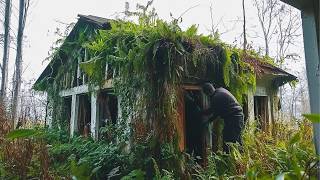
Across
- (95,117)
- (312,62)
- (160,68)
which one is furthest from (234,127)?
(312,62)

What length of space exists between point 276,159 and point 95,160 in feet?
12.7

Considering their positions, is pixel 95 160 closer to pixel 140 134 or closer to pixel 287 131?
pixel 140 134

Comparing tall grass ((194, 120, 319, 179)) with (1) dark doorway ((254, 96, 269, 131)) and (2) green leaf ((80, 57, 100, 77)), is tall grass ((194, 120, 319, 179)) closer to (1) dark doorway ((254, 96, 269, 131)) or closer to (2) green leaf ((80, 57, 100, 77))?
(1) dark doorway ((254, 96, 269, 131))

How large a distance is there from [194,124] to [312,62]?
24.0 ft

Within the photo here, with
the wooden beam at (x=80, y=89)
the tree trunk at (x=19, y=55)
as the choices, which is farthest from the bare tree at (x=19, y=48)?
the wooden beam at (x=80, y=89)

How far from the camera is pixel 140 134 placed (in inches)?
267

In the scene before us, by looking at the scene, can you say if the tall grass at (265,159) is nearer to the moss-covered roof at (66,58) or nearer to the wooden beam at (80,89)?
the moss-covered roof at (66,58)

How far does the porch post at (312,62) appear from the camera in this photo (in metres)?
1.51

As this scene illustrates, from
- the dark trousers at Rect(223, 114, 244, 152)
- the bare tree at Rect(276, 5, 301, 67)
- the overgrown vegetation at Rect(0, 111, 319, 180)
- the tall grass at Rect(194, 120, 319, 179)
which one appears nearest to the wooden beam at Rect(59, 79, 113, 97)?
the overgrown vegetation at Rect(0, 111, 319, 180)

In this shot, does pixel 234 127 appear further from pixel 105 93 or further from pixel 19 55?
pixel 19 55

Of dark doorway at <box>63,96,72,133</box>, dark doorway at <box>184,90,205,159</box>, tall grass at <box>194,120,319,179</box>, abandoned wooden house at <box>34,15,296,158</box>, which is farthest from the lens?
dark doorway at <box>63,96,72,133</box>

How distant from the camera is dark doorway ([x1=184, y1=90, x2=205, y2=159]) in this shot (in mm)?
7992

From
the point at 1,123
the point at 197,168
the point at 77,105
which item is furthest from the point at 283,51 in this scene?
the point at 1,123

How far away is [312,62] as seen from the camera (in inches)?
60.6
